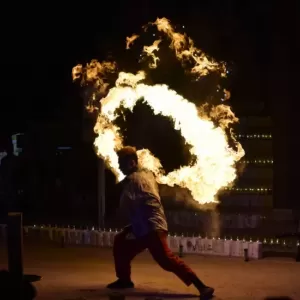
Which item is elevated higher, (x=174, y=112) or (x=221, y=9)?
(x=221, y=9)

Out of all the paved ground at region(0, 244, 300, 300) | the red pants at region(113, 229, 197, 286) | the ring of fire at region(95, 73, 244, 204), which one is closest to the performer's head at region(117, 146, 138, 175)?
the red pants at region(113, 229, 197, 286)

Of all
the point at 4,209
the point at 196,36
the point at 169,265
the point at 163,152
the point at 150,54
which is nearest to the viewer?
the point at 169,265

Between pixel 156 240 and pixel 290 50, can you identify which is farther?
pixel 290 50

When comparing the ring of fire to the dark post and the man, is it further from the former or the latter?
the dark post

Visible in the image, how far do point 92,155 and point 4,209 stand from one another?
A: 3.86m

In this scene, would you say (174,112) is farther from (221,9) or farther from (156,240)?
(221,9)

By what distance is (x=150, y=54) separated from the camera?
1595 cm

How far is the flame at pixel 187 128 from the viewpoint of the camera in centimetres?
1409

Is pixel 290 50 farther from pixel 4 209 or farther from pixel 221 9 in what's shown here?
pixel 4 209

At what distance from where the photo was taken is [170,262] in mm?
9539

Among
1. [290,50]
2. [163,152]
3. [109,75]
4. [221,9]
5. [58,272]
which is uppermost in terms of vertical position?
[221,9]

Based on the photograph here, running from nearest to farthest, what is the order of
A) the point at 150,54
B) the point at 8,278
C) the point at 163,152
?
1. the point at 8,278
2. the point at 150,54
3. the point at 163,152

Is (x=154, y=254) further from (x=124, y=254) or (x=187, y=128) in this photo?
(x=187, y=128)

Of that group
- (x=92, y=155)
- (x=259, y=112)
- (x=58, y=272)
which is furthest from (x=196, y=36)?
(x=58, y=272)
